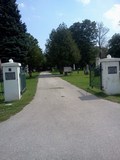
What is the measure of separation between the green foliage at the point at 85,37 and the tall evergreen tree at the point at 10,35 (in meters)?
39.3

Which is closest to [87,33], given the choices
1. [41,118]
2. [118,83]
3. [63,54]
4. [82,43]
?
[82,43]

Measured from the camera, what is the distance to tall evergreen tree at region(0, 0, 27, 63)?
4894cm

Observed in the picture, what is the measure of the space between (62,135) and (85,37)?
8588cm

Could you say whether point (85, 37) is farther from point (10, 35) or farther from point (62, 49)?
point (10, 35)

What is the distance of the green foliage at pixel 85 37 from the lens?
89125 mm

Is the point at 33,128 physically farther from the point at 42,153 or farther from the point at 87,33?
the point at 87,33

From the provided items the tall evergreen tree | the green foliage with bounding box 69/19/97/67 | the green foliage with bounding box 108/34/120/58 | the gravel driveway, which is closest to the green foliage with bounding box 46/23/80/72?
the tall evergreen tree

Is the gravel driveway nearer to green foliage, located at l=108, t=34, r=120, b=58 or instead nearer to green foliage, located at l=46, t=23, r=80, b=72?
green foliage, located at l=46, t=23, r=80, b=72

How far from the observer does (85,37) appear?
306 feet

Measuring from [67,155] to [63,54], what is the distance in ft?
186

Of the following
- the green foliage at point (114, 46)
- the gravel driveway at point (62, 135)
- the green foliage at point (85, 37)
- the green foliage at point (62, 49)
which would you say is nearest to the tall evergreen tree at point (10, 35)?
the green foliage at point (62, 49)

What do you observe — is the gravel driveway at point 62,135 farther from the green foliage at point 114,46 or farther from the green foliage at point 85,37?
the green foliage at point 85,37

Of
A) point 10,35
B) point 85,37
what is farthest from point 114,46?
point 10,35

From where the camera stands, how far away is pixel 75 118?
10930mm
